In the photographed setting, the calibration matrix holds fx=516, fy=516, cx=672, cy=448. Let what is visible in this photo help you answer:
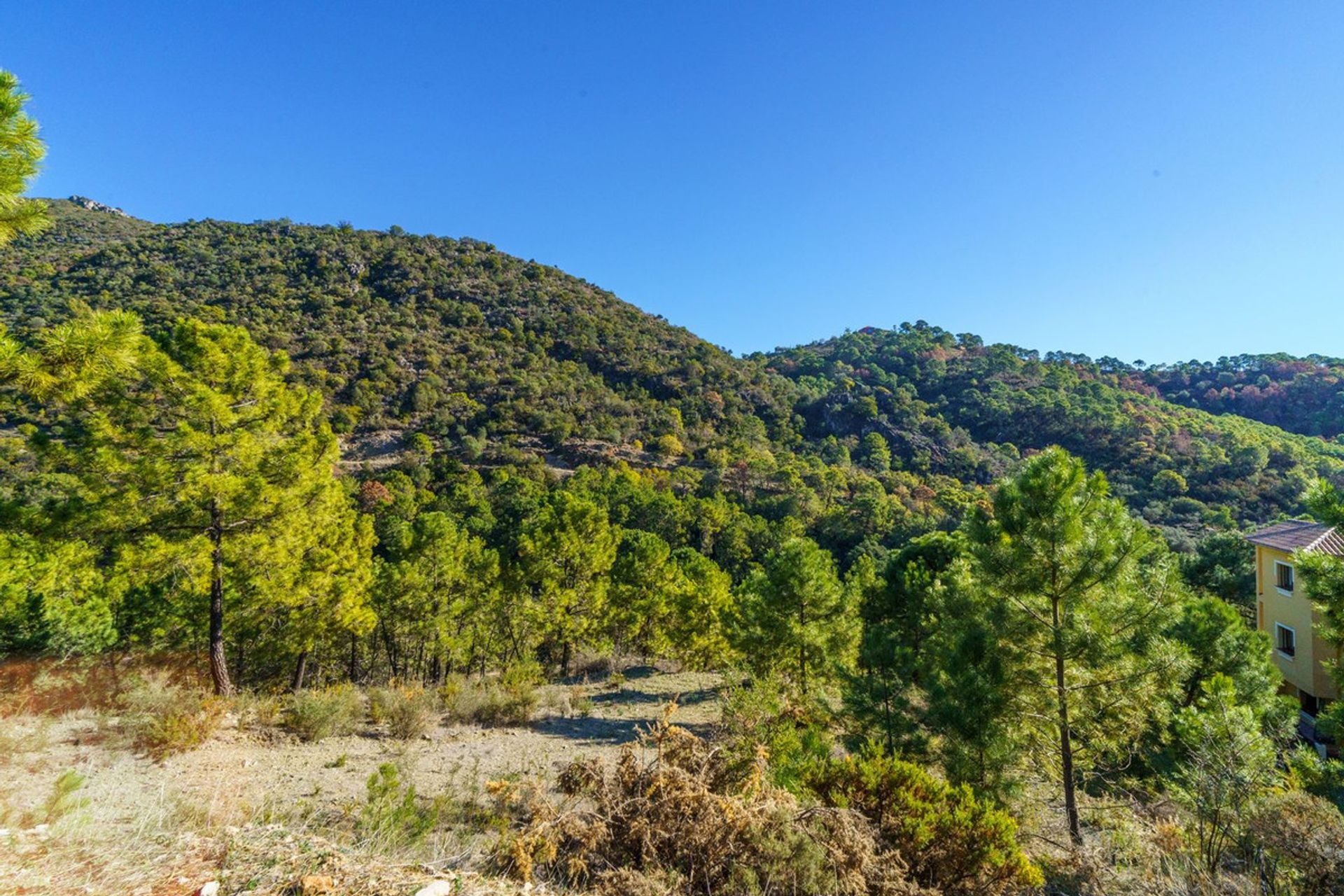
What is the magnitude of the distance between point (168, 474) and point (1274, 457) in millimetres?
77284

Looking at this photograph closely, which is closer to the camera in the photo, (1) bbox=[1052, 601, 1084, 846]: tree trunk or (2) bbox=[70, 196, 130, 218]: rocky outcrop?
(1) bbox=[1052, 601, 1084, 846]: tree trunk

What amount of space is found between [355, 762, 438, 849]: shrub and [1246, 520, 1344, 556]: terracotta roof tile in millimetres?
21204

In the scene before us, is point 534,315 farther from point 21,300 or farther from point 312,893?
point 312,893

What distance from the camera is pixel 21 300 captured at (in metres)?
45.1

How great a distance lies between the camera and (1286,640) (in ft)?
55.4

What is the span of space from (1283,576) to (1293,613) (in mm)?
1176

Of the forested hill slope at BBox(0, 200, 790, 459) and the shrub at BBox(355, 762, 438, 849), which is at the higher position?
the forested hill slope at BBox(0, 200, 790, 459)

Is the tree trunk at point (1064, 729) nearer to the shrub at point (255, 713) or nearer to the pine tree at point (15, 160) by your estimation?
the pine tree at point (15, 160)

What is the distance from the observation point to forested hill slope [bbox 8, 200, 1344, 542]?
Answer: 48750 millimetres

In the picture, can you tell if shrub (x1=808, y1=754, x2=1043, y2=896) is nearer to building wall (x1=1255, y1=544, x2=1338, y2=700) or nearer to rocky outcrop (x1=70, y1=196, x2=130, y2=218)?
building wall (x1=1255, y1=544, x2=1338, y2=700)

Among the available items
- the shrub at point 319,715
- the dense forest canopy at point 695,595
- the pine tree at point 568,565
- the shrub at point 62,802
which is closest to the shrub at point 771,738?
the dense forest canopy at point 695,595

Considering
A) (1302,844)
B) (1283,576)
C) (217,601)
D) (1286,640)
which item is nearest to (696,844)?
(1302,844)

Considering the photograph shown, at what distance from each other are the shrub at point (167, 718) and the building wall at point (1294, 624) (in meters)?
25.0

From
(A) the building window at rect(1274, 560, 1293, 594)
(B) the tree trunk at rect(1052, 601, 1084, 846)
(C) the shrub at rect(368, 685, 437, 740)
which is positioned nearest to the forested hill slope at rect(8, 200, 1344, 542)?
(A) the building window at rect(1274, 560, 1293, 594)
